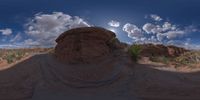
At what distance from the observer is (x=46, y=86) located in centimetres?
1273

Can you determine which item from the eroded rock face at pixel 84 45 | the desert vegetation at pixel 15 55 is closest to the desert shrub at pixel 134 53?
the eroded rock face at pixel 84 45

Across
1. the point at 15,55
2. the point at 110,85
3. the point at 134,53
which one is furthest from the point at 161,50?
the point at 110,85

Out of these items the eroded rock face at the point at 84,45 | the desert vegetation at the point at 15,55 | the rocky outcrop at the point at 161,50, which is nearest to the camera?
the eroded rock face at the point at 84,45

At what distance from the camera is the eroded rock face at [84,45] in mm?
13859

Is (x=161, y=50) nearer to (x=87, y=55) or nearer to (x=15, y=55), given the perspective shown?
(x=15, y=55)

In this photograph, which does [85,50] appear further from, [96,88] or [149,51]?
[149,51]

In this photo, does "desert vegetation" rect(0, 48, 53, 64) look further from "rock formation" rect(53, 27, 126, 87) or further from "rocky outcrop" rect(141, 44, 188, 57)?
"rocky outcrop" rect(141, 44, 188, 57)

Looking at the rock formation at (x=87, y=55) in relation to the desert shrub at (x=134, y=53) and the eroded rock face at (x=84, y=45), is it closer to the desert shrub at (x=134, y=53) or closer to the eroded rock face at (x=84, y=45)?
the eroded rock face at (x=84, y=45)

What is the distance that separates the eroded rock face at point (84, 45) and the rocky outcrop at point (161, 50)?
5.30m

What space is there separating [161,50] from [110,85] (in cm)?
910

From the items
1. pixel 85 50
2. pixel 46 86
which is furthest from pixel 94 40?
pixel 46 86

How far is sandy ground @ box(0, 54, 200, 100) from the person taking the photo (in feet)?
37.8

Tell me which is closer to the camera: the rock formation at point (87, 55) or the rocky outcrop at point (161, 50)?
the rock formation at point (87, 55)

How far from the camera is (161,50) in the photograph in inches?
826
